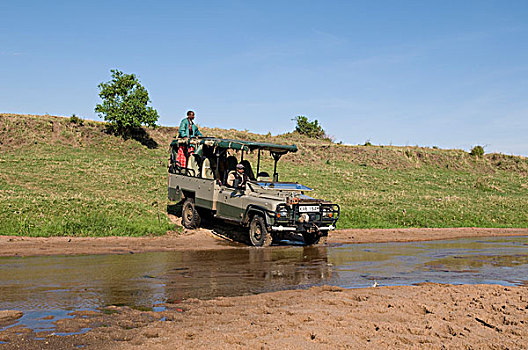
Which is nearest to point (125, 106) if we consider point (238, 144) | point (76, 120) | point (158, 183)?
point (76, 120)

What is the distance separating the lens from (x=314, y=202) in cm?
1362

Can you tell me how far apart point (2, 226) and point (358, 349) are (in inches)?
488

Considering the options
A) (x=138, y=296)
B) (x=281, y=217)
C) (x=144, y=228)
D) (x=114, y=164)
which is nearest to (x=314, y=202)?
(x=281, y=217)

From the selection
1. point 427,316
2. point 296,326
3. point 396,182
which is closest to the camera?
point 296,326

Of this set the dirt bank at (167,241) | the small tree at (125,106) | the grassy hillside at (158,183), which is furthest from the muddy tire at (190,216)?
the small tree at (125,106)

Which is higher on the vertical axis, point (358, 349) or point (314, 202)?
point (314, 202)

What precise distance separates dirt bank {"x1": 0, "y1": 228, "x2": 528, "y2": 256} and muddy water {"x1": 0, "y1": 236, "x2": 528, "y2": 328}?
2.68 ft

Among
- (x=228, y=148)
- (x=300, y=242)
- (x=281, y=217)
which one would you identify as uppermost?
(x=228, y=148)

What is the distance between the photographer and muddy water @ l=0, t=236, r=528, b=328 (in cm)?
740

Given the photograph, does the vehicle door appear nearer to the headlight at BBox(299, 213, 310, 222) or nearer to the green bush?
the headlight at BBox(299, 213, 310, 222)

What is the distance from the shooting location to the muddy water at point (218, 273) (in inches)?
291

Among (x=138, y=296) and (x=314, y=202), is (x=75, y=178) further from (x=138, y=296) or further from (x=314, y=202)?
(x=138, y=296)

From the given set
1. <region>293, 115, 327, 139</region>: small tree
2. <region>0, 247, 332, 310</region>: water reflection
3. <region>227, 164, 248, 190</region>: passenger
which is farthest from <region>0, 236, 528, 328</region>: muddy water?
<region>293, 115, 327, 139</region>: small tree

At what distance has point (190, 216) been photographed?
16531 mm
